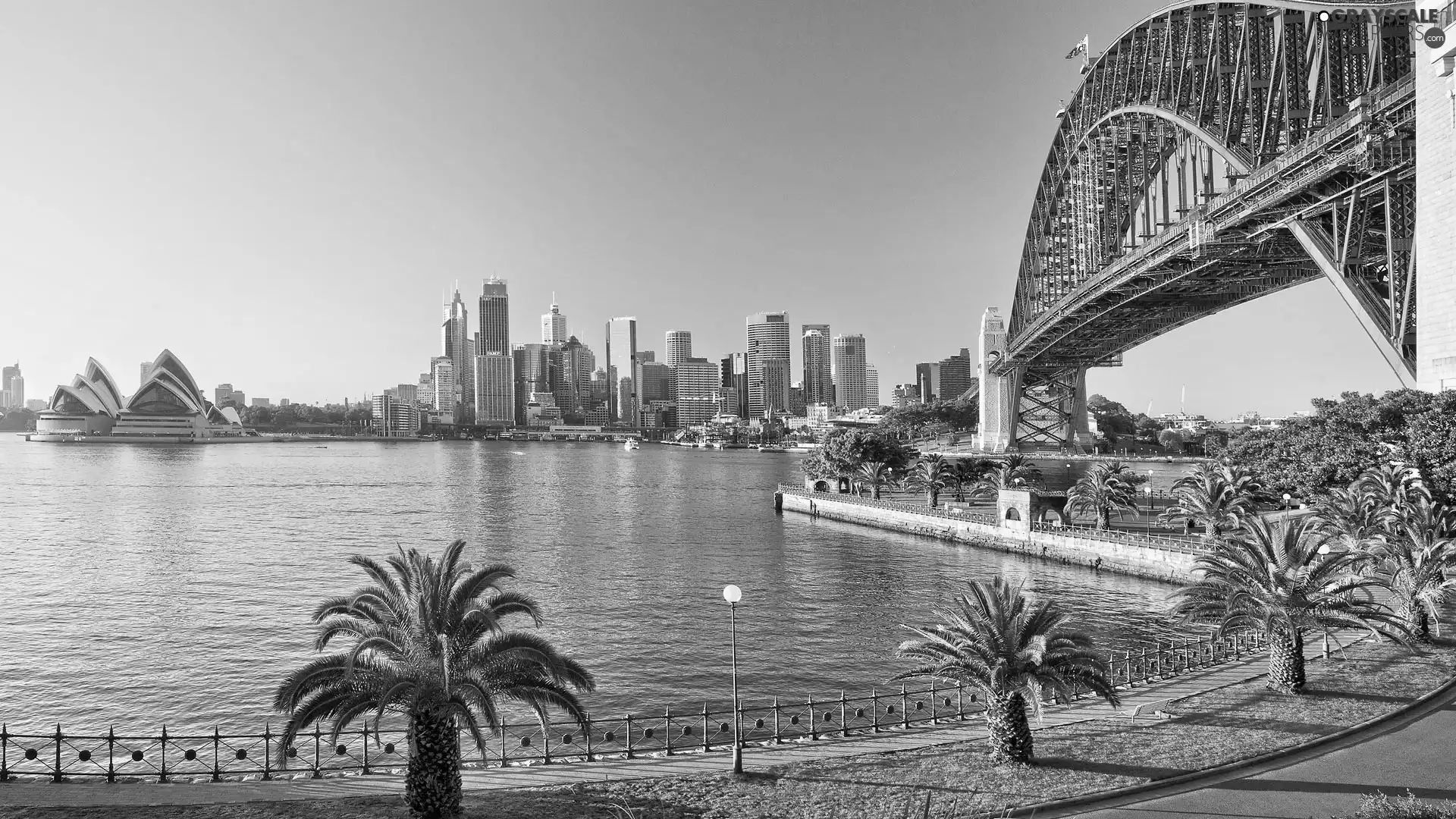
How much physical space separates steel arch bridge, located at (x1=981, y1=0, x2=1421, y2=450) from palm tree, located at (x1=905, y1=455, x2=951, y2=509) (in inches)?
774

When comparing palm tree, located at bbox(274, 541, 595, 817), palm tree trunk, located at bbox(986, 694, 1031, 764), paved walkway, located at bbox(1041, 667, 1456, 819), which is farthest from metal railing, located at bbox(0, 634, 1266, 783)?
palm tree, located at bbox(274, 541, 595, 817)

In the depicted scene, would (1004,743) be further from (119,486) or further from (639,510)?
(119,486)

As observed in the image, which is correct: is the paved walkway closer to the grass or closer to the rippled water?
the grass

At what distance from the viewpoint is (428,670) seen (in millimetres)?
13930

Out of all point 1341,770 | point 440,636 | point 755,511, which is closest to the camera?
point 440,636

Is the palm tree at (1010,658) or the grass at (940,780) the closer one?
the grass at (940,780)

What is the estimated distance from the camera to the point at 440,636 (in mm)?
13953

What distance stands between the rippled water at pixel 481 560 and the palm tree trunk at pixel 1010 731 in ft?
27.0

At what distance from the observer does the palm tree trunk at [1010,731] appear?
51.5 feet

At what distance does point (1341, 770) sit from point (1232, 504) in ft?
95.6

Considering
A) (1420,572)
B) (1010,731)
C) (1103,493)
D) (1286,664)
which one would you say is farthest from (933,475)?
(1010,731)

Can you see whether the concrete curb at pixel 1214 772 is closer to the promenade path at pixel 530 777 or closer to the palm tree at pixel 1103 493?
the promenade path at pixel 530 777

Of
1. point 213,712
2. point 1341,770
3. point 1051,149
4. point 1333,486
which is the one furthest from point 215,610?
point 1051,149

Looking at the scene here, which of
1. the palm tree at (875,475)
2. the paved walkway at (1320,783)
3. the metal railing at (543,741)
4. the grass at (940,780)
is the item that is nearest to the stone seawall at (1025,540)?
the palm tree at (875,475)
